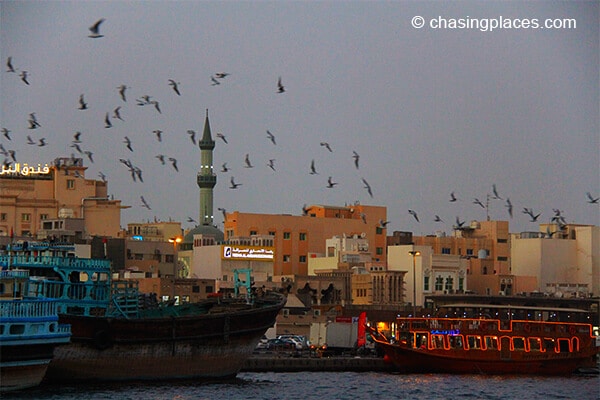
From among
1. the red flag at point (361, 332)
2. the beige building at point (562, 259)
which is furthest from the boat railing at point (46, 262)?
the beige building at point (562, 259)

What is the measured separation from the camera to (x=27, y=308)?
57.9 m

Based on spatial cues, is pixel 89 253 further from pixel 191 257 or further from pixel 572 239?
pixel 572 239

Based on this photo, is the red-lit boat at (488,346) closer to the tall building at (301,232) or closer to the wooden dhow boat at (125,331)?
the wooden dhow boat at (125,331)

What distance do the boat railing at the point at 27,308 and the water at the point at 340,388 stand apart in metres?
3.16

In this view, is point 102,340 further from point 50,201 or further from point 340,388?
point 50,201

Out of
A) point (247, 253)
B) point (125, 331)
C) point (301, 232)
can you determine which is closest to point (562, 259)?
point (301, 232)

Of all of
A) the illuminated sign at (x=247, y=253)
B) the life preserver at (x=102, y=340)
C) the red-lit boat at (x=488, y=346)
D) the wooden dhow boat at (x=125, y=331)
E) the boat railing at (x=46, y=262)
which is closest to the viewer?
the wooden dhow boat at (x=125, y=331)

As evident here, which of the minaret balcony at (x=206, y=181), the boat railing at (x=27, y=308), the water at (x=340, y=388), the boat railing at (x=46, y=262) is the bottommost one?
the water at (x=340, y=388)

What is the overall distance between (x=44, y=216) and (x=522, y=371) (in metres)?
62.8

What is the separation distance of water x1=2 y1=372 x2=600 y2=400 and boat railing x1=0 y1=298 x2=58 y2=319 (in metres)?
3.16

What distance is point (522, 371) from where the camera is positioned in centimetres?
8138

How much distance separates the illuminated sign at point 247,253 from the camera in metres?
123

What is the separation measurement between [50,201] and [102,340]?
69418 millimetres

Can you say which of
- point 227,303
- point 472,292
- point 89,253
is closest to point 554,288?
point 472,292
